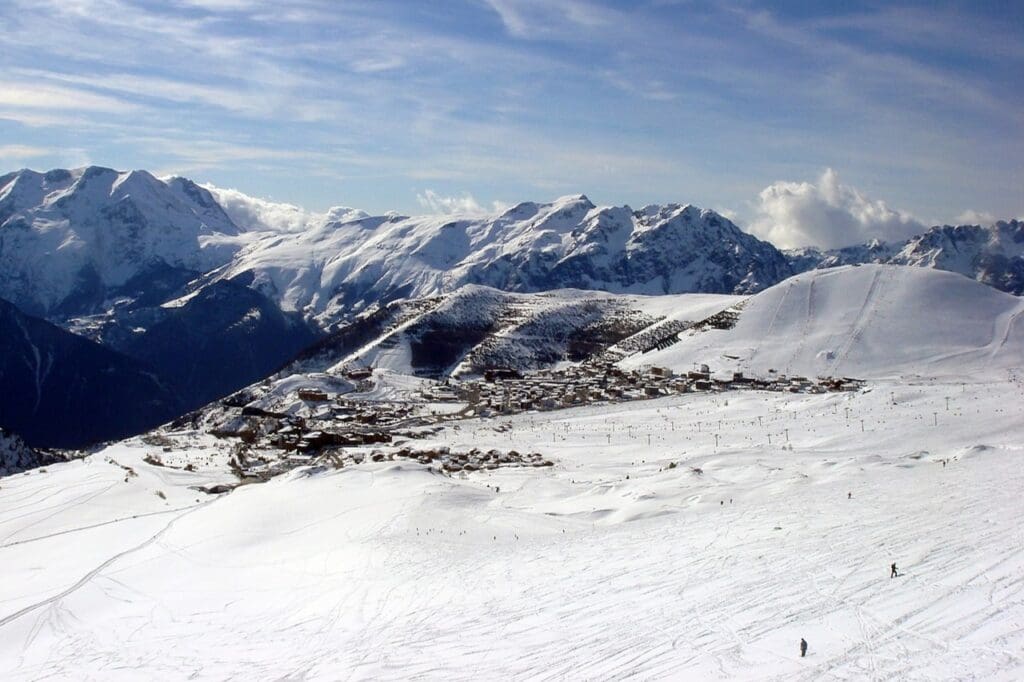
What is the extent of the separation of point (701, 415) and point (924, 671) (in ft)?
122

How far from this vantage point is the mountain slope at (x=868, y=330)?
65750 mm

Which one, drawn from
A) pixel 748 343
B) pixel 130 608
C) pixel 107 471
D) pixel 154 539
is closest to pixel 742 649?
pixel 130 608

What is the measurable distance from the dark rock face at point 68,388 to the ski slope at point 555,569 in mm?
140763

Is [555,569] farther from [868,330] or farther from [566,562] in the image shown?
[868,330]

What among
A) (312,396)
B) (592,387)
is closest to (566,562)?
(592,387)

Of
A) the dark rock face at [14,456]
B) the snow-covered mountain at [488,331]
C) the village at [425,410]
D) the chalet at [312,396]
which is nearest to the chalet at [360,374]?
the village at [425,410]

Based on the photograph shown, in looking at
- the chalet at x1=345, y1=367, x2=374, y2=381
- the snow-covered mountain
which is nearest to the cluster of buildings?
the chalet at x1=345, y1=367, x2=374, y2=381

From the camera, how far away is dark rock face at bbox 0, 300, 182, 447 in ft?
526

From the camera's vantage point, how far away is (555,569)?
17969mm

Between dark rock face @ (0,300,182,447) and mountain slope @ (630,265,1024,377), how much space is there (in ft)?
409

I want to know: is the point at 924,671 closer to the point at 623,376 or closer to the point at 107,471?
the point at 107,471

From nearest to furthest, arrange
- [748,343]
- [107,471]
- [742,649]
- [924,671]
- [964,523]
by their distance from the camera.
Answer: [924,671] < [742,649] < [964,523] < [107,471] < [748,343]

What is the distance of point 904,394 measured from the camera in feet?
144

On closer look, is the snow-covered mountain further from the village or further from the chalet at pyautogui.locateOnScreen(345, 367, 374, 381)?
the village
